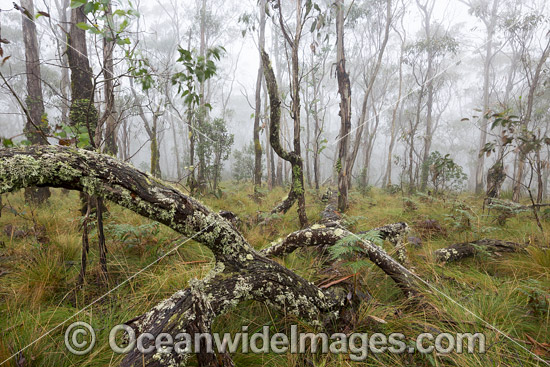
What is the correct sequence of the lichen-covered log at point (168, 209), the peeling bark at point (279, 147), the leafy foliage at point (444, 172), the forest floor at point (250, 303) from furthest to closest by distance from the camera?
the leafy foliage at point (444, 172)
the peeling bark at point (279, 147)
the forest floor at point (250, 303)
the lichen-covered log at point (168, 209)

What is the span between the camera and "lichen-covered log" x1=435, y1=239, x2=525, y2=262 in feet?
8.36

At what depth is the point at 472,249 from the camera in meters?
2.66

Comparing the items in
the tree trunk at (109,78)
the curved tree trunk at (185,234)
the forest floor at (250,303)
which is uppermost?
the tree trunk at (109,78)

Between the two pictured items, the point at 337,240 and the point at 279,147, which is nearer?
the point at 337,240

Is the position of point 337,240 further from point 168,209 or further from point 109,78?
point 109,78

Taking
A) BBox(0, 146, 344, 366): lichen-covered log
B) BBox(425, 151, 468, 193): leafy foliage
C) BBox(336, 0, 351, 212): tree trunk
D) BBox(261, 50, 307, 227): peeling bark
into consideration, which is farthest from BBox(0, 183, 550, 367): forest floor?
BBox(425, 151, 468, 193): leafy foliage

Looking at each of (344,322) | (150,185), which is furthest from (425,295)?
(150,185)

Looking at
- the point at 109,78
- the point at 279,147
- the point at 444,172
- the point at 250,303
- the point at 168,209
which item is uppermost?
the point at 109,78

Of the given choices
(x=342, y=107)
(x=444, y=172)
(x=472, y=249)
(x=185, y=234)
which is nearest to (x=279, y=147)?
(x=342, y=107)

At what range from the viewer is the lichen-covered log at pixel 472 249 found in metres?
2.55

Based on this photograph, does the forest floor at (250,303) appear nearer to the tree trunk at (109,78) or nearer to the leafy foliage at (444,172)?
the tree trunk at (109,78)

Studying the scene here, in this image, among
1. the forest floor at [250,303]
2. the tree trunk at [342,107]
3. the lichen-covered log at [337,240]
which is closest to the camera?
the forest floor at [250,303]

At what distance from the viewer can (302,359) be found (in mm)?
1371

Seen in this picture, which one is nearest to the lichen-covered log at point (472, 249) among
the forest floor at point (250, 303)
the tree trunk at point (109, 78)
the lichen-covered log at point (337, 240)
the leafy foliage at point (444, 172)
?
the forest floor at point (250, 303)
